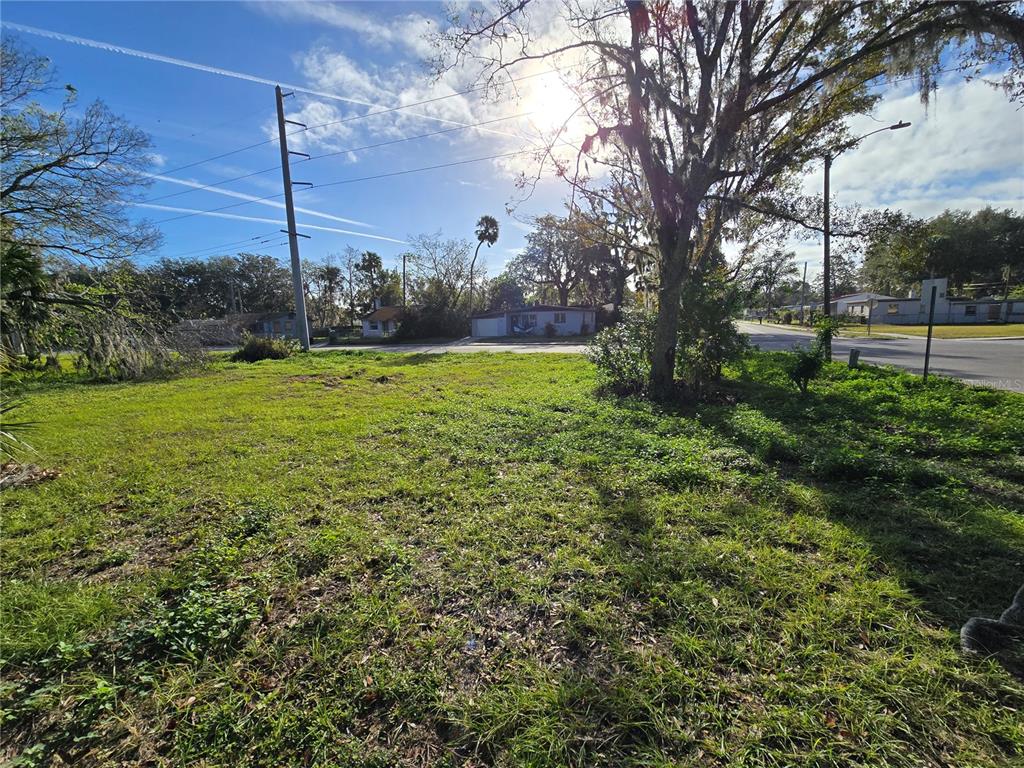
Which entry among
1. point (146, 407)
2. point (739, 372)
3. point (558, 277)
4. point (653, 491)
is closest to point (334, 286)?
point (558, 277)

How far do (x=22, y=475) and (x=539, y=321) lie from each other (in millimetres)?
33017

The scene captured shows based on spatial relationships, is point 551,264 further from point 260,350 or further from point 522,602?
point 522,602

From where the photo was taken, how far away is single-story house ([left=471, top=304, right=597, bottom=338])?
34875 millimetres

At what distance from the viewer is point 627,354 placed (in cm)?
839

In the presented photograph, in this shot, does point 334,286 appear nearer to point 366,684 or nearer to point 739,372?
point 739,372

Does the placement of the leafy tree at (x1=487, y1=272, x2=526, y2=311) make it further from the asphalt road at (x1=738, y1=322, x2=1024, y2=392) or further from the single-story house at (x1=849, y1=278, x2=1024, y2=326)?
the asphalt road at (x1=738, y1=322, x2=1024, y2=392)

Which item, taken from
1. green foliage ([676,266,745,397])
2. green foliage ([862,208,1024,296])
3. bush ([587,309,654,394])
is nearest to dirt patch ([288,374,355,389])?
bush ([587,309,654,394])

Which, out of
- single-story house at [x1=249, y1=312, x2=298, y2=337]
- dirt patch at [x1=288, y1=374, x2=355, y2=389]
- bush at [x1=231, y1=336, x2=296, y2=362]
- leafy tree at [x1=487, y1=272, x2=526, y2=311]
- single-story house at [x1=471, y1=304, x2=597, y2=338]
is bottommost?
dirt patch at [x1=288, y1=374, x2=355, y2=389]

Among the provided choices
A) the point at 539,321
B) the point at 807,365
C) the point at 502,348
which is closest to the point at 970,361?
the point at 807,365

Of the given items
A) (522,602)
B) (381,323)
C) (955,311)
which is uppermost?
(381,323)

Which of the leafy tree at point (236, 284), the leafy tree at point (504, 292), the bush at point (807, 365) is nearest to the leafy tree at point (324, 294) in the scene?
the leafy tree at point (236, 284)

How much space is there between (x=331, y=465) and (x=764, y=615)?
4312 mm

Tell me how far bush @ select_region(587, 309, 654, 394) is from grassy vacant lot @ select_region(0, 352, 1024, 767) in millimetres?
3264

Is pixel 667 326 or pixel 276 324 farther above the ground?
pixel 276 324
